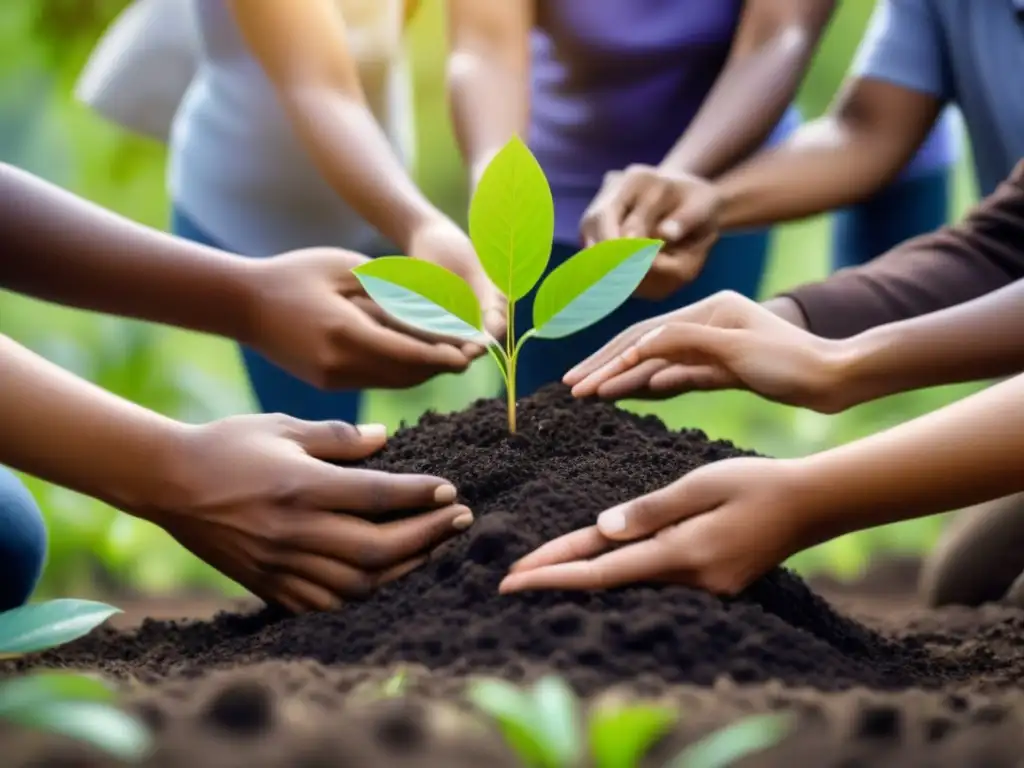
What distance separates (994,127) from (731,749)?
3.47 ft

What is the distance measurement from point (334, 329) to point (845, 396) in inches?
17.5

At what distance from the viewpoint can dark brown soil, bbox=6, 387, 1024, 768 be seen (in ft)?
1.27

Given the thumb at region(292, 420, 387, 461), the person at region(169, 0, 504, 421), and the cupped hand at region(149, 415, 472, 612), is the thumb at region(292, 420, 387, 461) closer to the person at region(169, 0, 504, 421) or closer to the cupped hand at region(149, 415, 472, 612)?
the cupped hand at region(149, 415, 472, 612)

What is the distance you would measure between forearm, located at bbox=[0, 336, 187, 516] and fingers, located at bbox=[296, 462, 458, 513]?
0.29ft

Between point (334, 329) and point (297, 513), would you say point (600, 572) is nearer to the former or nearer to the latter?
point (297, 513)

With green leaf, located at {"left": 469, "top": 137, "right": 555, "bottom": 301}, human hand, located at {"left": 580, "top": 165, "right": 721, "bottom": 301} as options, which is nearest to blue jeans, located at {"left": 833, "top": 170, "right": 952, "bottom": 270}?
human hand, located at {"left": 580, "top": 165, "right": 721, "bottom": 301}

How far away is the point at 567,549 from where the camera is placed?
629 millimetres

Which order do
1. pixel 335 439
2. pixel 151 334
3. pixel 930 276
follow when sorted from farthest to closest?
pixel 151 334 → pixel 930 276 → pixel 335 439

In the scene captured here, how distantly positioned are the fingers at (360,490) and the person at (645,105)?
50cm

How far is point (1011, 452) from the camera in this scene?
0.64 metres

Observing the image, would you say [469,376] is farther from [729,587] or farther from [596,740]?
[596,740]

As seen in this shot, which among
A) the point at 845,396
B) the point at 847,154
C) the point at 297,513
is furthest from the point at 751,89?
the point at 297,513

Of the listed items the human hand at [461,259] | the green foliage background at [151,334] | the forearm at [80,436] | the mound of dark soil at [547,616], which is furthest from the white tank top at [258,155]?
the green foliage background at [151,334]

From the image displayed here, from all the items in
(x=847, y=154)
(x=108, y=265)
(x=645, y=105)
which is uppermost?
(x=645, y=105)
